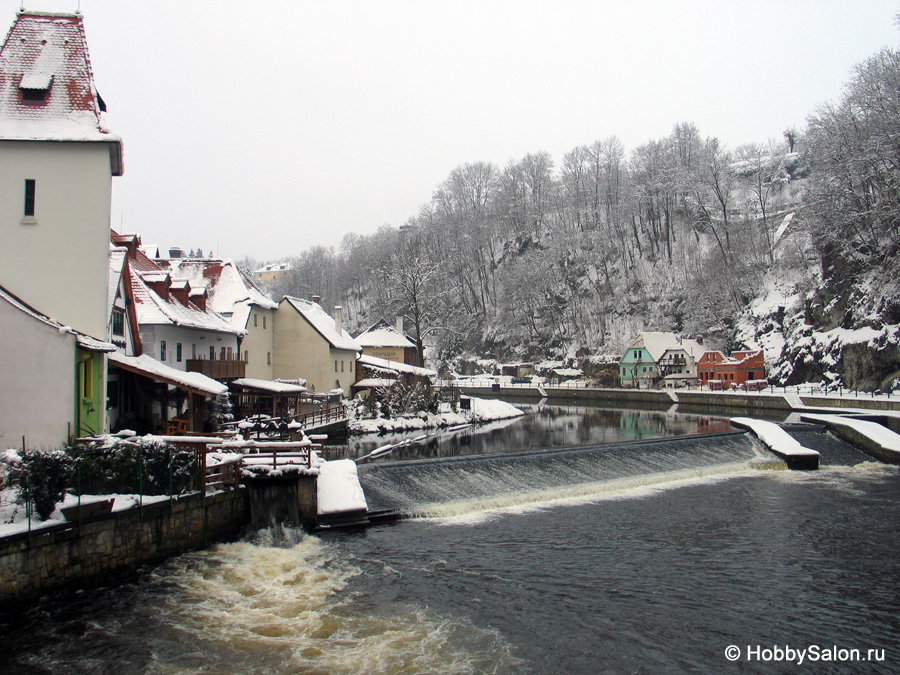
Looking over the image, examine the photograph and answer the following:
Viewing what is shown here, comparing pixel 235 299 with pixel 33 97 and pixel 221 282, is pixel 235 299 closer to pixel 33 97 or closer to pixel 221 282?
pixel 221 282

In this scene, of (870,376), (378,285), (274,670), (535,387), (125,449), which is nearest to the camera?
(274,670)

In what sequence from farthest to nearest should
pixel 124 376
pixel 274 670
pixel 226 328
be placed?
pixel 226 328
pixel 124 376
pixel 274 670

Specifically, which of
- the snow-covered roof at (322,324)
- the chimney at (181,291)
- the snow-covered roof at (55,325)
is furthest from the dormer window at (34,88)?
the snow-covered roof at (322,324)

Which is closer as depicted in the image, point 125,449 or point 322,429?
point 125,449

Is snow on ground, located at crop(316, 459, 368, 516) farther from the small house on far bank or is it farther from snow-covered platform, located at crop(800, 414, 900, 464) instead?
snow-covered platform, located at crop(800, 414, 900, 464)

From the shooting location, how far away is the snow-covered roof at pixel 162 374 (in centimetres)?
2150

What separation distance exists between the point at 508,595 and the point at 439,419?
30.4 meters

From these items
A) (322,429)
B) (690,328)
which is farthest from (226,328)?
(690,328)

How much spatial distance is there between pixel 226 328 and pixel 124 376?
10.5m

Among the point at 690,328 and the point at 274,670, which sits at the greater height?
the point at 690,328

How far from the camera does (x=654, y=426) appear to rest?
43219mm

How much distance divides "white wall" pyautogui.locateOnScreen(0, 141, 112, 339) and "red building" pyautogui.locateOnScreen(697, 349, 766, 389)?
2386 inches

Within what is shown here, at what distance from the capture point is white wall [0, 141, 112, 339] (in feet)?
61.0

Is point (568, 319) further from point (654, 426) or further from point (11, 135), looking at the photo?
point (11, 135)
